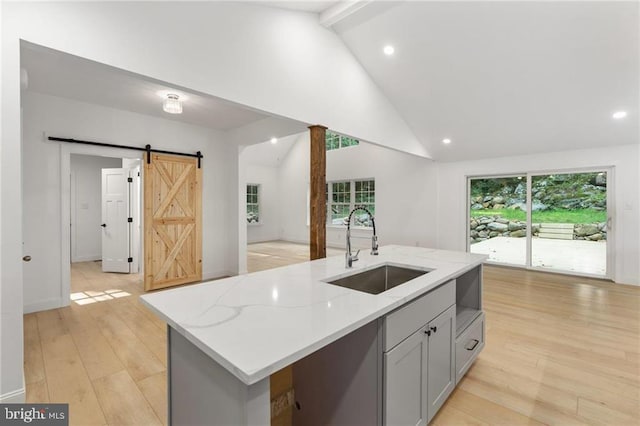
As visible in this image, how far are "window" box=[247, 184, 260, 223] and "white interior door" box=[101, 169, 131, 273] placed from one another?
445cm

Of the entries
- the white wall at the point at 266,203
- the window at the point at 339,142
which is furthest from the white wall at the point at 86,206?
the window at the point at 339,142

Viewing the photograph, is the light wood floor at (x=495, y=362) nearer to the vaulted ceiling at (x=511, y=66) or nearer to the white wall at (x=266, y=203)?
the vaulted ceiling at (x=511, y=66)

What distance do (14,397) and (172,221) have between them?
3.03m

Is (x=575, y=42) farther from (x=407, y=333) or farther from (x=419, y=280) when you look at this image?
(x=407, y=333)

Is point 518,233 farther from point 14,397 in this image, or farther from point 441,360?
point 14,397

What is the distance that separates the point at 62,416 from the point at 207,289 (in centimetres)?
130

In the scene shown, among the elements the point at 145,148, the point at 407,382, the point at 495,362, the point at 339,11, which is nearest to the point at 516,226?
the point at 495,362

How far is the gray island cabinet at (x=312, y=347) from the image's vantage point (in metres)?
0.92

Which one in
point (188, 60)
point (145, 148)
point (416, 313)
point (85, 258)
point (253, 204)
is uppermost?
point (188, 60)

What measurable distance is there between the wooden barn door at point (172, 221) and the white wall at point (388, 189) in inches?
177

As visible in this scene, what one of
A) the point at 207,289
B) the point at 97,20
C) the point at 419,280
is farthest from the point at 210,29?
the point at 419,280

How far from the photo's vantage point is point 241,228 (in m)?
5.34

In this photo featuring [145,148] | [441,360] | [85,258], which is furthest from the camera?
[85,258]

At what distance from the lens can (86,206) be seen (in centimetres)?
664
